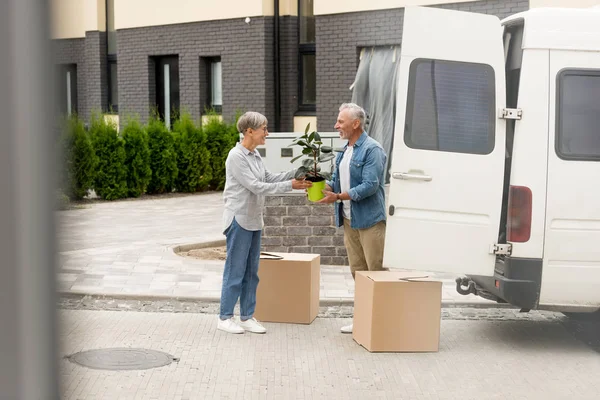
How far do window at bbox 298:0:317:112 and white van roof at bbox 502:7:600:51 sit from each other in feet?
47.0

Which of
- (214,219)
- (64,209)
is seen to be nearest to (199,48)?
(214,219)

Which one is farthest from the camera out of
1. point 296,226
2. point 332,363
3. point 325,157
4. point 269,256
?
point 296,226

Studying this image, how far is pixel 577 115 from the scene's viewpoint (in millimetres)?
7055

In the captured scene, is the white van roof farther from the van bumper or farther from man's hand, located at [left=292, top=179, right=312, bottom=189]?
man's hand, located at [left=292, top=179, right=312, bottom=189]

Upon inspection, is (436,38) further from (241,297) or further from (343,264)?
(343,264)

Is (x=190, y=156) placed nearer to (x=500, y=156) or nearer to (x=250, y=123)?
(x=250, y=123)

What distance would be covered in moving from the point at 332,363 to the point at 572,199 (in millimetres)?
2044

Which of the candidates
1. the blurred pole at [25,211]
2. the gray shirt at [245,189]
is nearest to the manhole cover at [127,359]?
the gray shirt at [245,189]

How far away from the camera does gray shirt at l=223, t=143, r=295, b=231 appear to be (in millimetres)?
7453

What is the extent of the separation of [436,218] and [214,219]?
8.80m

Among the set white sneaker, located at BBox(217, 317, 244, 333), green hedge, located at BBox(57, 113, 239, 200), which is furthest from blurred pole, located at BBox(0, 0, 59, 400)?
green hedge, located at BBox(57, 113, 239, 200)

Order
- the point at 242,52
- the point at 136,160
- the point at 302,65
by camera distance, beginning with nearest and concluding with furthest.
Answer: the point at 136,160, the point at 302,65, the point at 242,52

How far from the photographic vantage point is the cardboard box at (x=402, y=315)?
7137 mm

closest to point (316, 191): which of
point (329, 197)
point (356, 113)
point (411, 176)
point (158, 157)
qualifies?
point (329, 197)
